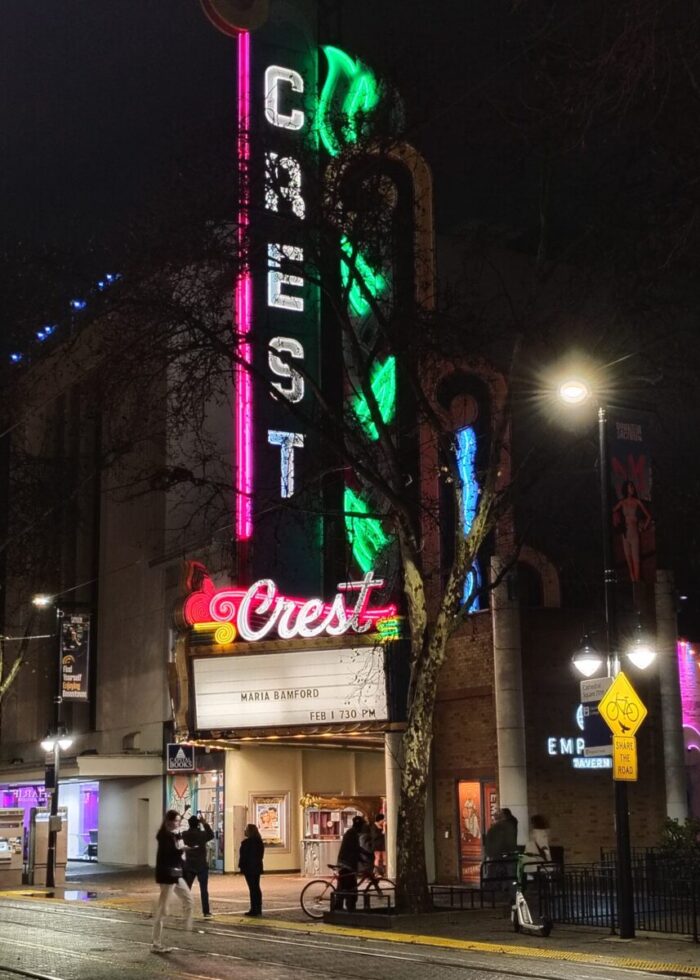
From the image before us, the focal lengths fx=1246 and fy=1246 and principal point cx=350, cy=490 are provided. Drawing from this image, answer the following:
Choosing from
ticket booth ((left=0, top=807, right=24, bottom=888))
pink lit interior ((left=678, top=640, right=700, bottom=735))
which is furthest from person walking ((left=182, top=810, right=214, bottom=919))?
pink lit interior ((left=678, top=640, right=700, bottom=735))

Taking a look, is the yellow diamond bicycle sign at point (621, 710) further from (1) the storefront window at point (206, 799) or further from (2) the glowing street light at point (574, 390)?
(1) the storefront window at point (206, 799)

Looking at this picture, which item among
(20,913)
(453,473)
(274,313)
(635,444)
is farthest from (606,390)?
(274,313)

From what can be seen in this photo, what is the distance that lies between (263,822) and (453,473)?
17554mm

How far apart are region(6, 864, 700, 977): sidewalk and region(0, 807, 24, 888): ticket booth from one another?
2.59 m

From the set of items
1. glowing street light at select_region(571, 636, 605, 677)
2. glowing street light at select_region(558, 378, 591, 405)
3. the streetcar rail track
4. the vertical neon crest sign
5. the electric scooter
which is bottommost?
the streetcar rail track

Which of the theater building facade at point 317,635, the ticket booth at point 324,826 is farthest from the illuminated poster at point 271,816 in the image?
the ticket booth at point 324,826

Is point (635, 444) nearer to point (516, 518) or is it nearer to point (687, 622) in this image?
point (516, 518)

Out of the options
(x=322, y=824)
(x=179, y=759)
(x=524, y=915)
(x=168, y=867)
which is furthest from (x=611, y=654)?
(x=322, y=824)

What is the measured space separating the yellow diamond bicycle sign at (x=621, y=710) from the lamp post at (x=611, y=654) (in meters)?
0.33

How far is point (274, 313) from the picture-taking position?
35.8 m

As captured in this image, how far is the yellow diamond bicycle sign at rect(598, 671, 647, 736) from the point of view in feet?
58.3

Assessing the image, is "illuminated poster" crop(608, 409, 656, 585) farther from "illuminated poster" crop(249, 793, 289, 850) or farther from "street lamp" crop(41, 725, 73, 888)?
"street lamp" crop(41, 725, 73, 888)

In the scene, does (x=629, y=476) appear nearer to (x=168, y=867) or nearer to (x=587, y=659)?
(x=587, y=659)

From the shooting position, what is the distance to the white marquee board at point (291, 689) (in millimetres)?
29594
